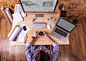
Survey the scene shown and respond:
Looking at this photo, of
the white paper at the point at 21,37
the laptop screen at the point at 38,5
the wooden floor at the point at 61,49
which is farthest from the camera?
the wooden floor at the point at 61,49

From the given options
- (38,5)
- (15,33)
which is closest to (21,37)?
(15,33)

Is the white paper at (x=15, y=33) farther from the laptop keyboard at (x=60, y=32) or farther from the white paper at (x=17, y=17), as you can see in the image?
the laptop keyboard at (x=60, y=32)

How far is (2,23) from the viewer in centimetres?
238

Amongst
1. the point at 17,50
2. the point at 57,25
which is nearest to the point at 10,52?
the point at 17,50

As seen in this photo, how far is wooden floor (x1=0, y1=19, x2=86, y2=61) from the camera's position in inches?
87.2

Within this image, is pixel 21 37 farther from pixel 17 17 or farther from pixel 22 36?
pixel 17 17

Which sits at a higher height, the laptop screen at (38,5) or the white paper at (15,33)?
the laptop screen at (38,5)

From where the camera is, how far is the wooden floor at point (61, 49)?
7.27ft

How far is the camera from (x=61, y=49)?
7.50 ft

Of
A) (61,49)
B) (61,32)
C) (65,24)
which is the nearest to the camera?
(65,24)

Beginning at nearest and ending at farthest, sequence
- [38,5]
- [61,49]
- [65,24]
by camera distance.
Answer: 1. [38,5]
2. [65,24]
3. [61,49]

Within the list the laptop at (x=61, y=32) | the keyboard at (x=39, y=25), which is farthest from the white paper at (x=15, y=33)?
the laptop at (x=61, y=32)

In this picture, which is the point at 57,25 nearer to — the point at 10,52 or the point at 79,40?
the point at 79,40

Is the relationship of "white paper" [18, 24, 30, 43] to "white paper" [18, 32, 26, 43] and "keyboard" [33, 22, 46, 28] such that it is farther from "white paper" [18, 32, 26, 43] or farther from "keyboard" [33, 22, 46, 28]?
"keyboard" [33, 22, 46, 28]
